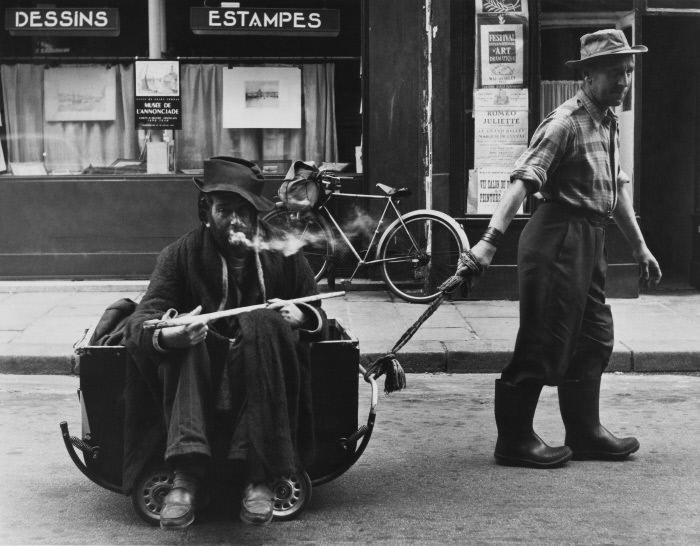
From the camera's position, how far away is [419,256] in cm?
1011

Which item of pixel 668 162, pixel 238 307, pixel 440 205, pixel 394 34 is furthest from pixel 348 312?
pixel 238 307

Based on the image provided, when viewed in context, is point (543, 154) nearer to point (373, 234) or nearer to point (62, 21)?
point (373, 234)

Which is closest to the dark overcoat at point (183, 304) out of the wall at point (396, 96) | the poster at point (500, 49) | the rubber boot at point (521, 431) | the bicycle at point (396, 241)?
the rubber boot at point (521, 431)

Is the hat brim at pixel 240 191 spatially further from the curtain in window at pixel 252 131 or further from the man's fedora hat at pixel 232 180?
the curtain in window at pixel 252 131

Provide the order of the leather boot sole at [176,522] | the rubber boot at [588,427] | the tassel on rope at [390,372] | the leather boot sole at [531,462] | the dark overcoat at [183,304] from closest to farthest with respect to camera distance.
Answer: the leather boot sole at [176,522], the dark overcoat at [183,304], the tassel on rope at [390,372], the leather boot sole at [531,462], the rubber boot at [588,427]

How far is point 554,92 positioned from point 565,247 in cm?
604

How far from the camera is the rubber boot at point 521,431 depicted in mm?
5098

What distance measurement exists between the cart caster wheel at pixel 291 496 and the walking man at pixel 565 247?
1.22m

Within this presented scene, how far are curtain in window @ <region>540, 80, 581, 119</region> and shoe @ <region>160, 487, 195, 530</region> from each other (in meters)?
7.47

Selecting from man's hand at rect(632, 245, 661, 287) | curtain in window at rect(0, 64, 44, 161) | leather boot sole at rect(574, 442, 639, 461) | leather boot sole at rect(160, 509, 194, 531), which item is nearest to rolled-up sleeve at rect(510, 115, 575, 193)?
man's hand at rect(632, 245, 661, 287)

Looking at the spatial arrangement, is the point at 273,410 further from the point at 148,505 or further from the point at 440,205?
the point at 440,205

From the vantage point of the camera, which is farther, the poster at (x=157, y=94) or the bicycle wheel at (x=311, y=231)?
the poster at (x=157, y=94)

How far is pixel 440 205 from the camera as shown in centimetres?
1052

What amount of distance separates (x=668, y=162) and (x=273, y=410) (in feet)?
29.2
